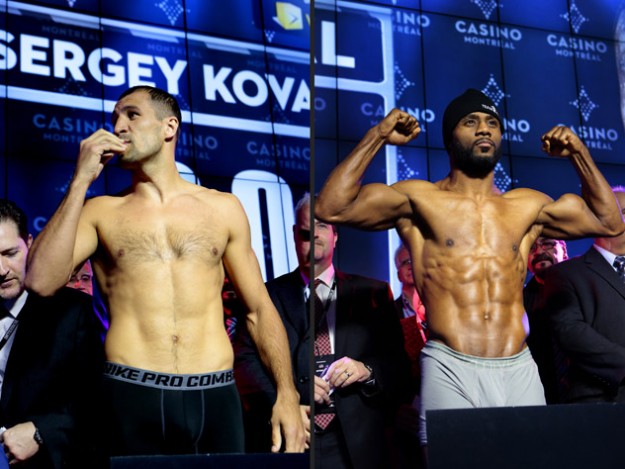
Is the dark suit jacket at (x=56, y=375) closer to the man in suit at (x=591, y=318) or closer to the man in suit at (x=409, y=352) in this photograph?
the man in suit at (x=409, y=352)

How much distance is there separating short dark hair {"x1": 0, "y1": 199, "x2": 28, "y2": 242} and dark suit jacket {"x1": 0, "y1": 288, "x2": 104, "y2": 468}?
0.81ft

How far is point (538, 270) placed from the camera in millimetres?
3512

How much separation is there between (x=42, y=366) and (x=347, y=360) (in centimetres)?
113

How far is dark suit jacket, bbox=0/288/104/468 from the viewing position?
2938 millimetres

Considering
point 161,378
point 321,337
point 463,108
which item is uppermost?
point 463,108

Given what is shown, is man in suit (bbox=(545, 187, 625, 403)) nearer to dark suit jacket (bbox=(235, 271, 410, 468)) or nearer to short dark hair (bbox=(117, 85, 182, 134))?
dark suit jacket (bbox=(235, 271, 410, 468))

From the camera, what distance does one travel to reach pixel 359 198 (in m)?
3.37

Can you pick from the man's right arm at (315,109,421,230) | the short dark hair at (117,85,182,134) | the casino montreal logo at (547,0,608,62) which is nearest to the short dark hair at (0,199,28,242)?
the short dark hair at (117,85,182,134)

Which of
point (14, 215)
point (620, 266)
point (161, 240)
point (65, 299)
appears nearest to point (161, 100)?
point (161, 240)

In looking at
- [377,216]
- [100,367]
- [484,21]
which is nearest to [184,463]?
[100,367]

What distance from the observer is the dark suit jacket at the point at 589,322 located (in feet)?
11.3

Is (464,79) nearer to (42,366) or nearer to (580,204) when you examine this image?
(580,204)

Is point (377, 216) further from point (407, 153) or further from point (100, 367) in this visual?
point (100, 367)

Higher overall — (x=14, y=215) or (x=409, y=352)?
(x=14, y=215)
